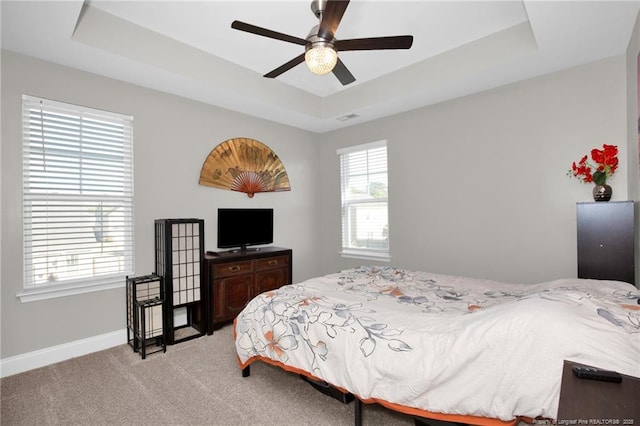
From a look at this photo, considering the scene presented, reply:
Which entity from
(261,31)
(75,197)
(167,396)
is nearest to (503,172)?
(261,31)

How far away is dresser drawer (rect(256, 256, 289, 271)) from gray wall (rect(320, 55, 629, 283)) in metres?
1.45

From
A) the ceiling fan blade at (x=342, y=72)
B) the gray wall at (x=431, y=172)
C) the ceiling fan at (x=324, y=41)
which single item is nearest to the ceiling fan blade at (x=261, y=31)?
the ceiling fan at (x=324, y=41)

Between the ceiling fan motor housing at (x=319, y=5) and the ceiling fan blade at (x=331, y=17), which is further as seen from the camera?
the ceiling fan motor housing at (x=319, y=5)

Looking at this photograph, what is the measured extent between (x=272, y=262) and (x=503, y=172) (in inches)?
109

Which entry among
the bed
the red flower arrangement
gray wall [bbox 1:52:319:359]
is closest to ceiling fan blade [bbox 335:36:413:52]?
the bed

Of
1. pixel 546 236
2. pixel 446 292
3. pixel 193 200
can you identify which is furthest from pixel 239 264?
pixel 546 236

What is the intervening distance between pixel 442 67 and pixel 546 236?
1.96 m

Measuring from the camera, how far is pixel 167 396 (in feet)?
7.11

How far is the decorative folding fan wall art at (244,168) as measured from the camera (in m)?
3.79

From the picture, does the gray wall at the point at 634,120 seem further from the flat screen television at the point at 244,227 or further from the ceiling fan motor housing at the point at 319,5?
the flat screen television at the point at 244,227

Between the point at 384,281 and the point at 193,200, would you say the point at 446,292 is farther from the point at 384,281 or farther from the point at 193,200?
the point at 193,200

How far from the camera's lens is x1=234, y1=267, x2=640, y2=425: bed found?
123 centimetres

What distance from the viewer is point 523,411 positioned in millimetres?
1273

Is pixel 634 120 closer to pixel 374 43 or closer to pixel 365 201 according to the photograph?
pixel 374 43
